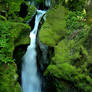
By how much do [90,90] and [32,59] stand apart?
4955mm

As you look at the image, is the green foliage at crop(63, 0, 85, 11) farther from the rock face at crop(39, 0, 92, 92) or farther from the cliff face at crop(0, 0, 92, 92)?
the rock face at crop(39, 0, 92, 92)

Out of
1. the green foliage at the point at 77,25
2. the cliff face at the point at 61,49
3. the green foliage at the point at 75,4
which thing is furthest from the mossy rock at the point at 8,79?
the green foliage at the point at 75,4

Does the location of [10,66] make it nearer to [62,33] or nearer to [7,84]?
[7,84]

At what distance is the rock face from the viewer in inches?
230

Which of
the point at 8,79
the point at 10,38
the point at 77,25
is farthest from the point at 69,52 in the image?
the point at 10,38

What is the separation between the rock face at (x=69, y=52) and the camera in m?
5.83

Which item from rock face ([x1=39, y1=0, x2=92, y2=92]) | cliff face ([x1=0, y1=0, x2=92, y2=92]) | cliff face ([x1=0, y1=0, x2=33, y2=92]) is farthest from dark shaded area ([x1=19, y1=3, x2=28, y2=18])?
rock face ([x1=39, y1=0, x2=92, y2=92])

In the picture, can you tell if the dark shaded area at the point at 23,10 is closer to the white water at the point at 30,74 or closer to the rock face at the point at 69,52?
the white water at the point at 30,74

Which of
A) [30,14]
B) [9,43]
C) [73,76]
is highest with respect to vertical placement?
[30,14]

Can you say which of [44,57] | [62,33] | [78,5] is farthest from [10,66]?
[78,5]

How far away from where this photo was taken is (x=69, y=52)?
6.50 meters

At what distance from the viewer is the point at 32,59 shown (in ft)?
32.8

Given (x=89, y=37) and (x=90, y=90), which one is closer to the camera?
(x=90, y=90)

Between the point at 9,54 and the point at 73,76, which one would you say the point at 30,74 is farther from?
the point at 73,76
